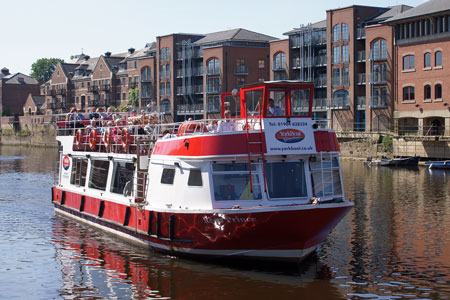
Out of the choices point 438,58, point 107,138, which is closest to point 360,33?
point 438,58

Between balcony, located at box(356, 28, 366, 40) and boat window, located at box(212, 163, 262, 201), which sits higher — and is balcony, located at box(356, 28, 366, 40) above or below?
above

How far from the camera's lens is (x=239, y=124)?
20.3m

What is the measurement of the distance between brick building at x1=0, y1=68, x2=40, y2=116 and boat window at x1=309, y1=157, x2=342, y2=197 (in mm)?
139473

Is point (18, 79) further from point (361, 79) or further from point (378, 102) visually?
point (378, 102)

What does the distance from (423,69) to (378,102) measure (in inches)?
316

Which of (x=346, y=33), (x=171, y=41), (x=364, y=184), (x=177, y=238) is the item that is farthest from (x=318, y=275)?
(x=171, y=41)

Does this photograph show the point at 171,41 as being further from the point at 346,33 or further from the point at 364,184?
the point at 364,184

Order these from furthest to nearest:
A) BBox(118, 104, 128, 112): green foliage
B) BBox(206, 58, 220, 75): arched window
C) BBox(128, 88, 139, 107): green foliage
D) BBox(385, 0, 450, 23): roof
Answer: BBox(118, 104, 128, 112): green foliage < BBox(128, 88, 139, 107): green foliage < BBox(206, 58, 220, 75): arched window < BBox(385, 0, 450, 23): roof

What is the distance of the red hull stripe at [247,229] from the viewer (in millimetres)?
18422

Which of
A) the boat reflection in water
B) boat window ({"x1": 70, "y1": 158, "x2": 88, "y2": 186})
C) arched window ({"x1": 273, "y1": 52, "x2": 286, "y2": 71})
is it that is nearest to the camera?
the boat reflection in water

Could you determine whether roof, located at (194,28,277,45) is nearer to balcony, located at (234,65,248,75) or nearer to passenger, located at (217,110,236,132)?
balcony, located at (234,65,248,75)

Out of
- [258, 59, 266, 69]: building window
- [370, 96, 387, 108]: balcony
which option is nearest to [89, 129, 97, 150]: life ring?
[370, 96, 387, 108]: balcony

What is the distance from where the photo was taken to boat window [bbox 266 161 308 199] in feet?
63.8

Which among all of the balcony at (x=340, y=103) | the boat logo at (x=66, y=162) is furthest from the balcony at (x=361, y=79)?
the boat logo at (x=66, y=162)
